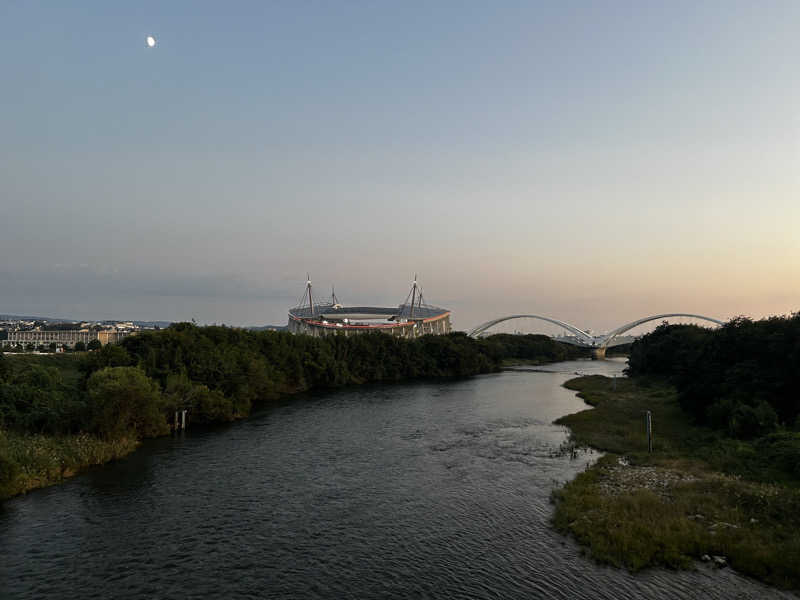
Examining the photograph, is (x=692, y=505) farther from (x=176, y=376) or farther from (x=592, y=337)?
(x=592, y=337)

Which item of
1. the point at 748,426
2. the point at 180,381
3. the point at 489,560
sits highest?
the point at 180,381

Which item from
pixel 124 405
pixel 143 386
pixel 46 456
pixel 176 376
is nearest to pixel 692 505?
pixel 46 456

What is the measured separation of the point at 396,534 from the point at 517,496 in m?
6.35

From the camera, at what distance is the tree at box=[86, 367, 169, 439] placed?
27.7 m

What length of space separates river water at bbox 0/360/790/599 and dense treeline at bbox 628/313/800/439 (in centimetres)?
950

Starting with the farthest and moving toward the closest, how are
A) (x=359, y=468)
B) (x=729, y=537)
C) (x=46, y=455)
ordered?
(x=359, y=468) < (x=46, y=455) < (x=729, y=537)

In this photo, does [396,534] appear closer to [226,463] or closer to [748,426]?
[226,463]

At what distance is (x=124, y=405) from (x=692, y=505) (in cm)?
2957

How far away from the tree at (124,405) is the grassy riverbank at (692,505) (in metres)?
24.6

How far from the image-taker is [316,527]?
57.2 feet

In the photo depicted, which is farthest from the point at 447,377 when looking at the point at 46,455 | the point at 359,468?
the point at 46,455

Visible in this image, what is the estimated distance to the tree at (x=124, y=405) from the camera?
1090 inches

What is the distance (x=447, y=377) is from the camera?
3206 inches

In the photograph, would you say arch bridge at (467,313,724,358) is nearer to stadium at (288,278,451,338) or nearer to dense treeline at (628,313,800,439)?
stadium at (288,278,451,338)
